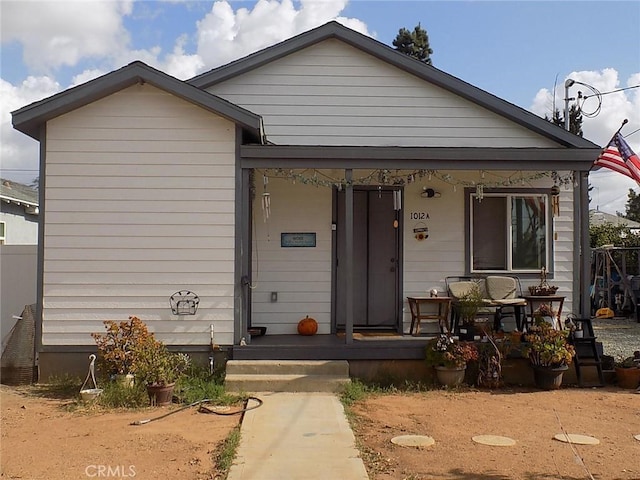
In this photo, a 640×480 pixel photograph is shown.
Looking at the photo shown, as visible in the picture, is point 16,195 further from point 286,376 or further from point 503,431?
point 503,431

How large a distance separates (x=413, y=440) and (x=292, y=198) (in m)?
4.75

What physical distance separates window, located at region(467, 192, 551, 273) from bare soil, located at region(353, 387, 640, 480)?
2310mm

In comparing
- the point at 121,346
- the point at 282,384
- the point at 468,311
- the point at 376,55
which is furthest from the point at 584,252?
the point at 121,346

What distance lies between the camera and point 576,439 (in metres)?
5.95

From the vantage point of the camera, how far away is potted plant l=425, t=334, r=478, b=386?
26.3ft

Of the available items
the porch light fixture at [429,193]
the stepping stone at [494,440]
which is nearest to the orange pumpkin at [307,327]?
the porch light fixture at [429,193]

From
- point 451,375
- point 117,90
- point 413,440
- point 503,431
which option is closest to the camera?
point 413,440

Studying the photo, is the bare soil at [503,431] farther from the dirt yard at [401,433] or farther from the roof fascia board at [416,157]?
the roof fascia board at [416,157]

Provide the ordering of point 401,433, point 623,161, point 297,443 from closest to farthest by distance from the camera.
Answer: point 297,443 → point 401,433 → point 623,161

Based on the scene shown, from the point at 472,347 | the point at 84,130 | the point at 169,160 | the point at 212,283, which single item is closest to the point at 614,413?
the point at 472,347

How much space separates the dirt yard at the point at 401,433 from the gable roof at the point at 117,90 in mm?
3346

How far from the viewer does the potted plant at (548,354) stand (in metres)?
8.00

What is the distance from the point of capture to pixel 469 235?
32.2ft

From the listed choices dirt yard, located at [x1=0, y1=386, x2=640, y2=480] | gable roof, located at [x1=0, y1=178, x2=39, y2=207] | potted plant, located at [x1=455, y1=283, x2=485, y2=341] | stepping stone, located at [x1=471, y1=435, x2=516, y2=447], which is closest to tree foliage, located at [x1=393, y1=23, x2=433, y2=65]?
gable roof, located at [x1=0, y1=178, x2=39, y2=207]
